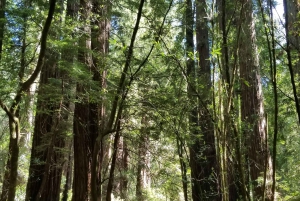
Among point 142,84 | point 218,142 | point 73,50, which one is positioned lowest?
point 218,142

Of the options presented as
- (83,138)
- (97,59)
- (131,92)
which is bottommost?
(83,138)

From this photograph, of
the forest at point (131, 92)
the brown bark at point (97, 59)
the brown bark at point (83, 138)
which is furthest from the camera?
the brown bark at point (83, 138)

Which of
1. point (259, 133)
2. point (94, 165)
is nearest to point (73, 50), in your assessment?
point (94, 165)

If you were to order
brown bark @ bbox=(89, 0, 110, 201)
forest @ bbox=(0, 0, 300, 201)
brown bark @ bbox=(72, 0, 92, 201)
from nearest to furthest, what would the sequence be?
forest @ bbox=(0, 0, 300, 201) → brown bark @ bbox=(89, 0, 110, 201) → brown bark @ bbox=(72, 0, 92, 201)

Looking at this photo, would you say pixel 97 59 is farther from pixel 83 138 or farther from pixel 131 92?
pixel 83 138

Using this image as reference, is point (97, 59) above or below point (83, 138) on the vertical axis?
above

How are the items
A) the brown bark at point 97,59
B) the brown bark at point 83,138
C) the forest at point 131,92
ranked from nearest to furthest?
the forest at point 131,92
the brown bark at point 97,59
the brown bark at point 83,138

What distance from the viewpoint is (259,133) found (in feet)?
22.3

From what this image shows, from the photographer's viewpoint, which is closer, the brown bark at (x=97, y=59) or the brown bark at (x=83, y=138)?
the brown bark at (x=97, y=59)

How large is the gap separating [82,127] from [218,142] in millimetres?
3419

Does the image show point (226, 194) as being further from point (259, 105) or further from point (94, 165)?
point (259, 105)

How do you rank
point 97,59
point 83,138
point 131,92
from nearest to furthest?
1. point 131,92
2. point 97,59
3. point 83,138

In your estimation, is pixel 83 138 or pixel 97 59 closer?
pixel 97 59

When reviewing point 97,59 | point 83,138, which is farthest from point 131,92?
point 83,138
